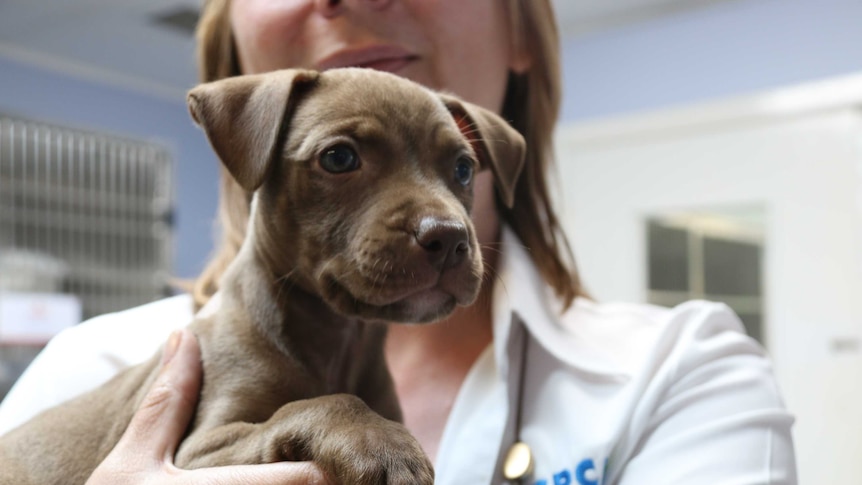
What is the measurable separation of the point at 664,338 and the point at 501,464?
39 centimetres

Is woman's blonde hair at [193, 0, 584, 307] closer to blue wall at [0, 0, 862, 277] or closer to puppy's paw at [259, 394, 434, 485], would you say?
puppy's paw at [259, 394, 434, 485]

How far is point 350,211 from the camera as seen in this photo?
1.06m

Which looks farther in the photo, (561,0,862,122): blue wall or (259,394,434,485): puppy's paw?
(561,0,862,122): blue wall

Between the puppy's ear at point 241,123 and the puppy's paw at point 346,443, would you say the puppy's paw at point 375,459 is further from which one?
the puppy's ear at point 241,123

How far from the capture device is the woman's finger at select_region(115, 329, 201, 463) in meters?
1.15

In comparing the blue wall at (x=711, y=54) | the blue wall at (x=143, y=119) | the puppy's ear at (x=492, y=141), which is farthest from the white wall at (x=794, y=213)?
the puppy's ear at (x=492, y=141)

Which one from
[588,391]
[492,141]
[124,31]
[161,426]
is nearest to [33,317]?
[161,426]

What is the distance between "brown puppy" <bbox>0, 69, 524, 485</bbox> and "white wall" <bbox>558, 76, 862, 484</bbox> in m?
3.47

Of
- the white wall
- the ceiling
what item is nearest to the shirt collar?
the white wall

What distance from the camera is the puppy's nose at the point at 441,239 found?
99cm

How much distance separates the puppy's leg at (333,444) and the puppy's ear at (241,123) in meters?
0.28

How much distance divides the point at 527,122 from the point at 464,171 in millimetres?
560

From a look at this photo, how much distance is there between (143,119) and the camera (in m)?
6.66

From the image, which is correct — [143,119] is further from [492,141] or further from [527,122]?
[492,141]
